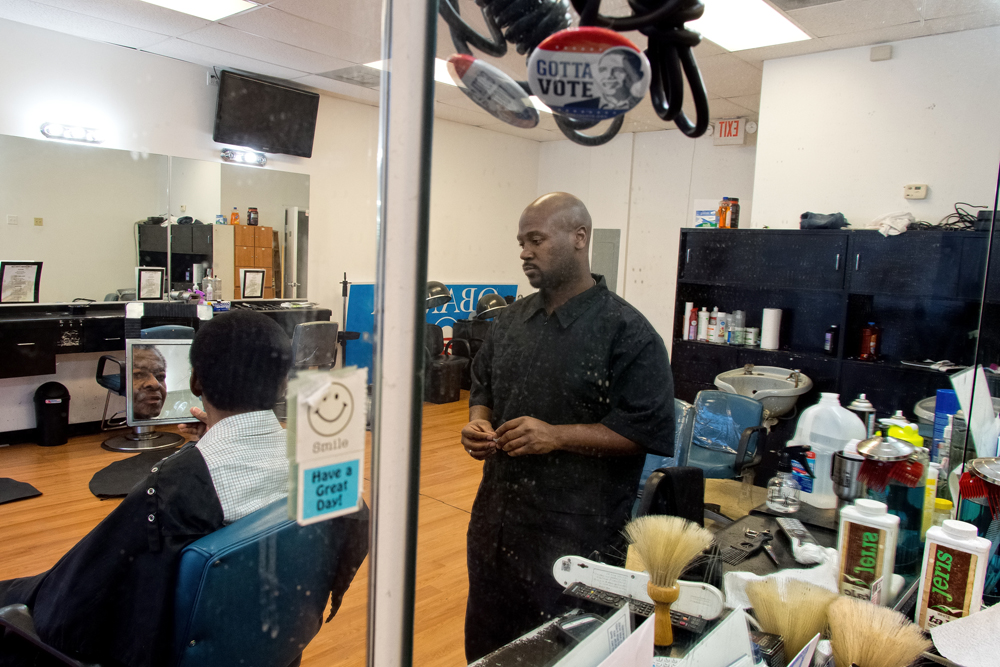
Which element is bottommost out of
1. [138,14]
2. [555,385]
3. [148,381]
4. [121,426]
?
[121,426]

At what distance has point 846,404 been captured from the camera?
1.35 metres

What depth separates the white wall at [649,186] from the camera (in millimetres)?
595

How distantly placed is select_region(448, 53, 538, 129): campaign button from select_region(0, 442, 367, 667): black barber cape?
70 cm

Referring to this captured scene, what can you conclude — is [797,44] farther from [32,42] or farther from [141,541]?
[32,42]

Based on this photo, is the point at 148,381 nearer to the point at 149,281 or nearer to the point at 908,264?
the point at 149,281

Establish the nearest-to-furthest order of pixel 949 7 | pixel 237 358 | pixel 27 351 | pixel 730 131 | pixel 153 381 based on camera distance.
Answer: pixel 237 358
pixel 730 131
pixel 949 7
pixel 153 381
pixel 27 351

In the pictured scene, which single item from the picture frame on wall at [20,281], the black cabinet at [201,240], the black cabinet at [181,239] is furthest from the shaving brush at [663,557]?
the black cabinet at [181,239]

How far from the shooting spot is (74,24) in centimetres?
296

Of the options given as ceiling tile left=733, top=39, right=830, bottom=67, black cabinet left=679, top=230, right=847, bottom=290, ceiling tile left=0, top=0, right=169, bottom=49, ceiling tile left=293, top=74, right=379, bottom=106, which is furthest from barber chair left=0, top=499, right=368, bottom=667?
ceiling tile left=0, top=0, right=169, bottom=49

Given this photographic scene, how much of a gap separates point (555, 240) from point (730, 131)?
0.37 metres

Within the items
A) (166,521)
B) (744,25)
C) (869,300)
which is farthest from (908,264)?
(166,521)

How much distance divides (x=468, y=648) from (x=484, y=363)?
0.33 m

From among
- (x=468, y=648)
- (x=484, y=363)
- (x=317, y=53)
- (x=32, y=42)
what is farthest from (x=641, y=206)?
(x=32, y=42)

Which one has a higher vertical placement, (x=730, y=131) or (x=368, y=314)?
(x=730, y=131)
